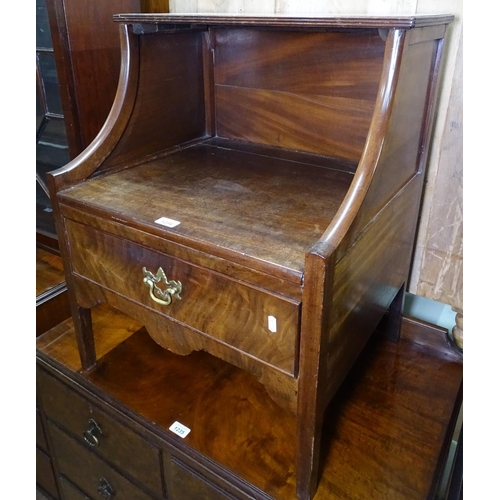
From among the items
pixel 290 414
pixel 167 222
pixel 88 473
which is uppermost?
pixel 167 222

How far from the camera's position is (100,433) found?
3.62 feet

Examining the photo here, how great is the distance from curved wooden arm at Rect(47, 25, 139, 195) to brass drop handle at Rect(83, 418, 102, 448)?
1.81ft

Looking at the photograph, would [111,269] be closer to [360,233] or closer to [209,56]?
[360,233]

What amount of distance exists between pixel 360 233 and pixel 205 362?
615mm

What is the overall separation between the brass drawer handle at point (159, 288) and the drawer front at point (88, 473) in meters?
0.52

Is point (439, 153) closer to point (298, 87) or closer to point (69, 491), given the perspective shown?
point (298, 87)

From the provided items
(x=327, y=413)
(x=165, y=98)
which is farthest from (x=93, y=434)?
(x=165, y=98)

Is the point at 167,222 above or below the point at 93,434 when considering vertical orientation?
above

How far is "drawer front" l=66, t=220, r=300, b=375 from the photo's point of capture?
2.35 ft

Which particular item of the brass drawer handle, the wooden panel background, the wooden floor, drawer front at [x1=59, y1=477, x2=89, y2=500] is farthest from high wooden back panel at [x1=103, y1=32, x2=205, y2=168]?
drawer front at [x1=59, y1=477, x2=89, y2=500]

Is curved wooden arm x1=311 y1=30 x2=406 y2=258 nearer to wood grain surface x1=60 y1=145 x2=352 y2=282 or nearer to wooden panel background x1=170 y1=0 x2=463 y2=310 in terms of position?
wood grain surface x1=60 y1=145 x2=352 y2=282

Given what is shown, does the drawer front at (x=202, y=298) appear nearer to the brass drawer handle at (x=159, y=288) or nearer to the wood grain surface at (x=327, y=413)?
the brass drawer handle at (x=159, y=288)

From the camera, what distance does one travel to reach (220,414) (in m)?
1.03

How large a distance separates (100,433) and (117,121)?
2.26ft
